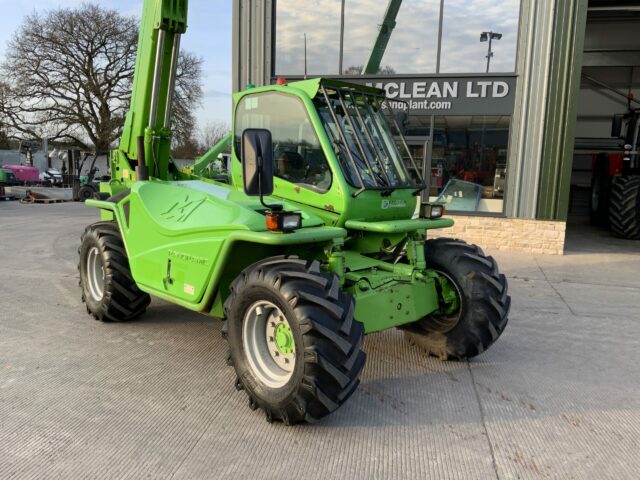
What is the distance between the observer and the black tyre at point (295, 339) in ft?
10.7

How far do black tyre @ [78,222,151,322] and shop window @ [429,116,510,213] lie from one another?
7.35 meters

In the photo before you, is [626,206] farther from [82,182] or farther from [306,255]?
[82,182]

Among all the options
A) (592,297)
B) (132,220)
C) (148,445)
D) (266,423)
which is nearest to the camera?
(148,445)

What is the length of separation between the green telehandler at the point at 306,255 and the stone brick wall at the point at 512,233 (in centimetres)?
584

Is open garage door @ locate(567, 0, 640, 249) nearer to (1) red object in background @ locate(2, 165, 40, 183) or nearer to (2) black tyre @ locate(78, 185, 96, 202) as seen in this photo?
(2) black tyre @ locate(78, 185, 96, 202)

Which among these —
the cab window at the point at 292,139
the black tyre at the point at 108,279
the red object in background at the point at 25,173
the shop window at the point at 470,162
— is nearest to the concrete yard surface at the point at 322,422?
the black tyre at the point at 108,279

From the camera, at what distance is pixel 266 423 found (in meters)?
3.57

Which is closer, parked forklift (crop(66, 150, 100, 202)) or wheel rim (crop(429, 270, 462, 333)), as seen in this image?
wheel rim (crop(429, 270, 462, 333))

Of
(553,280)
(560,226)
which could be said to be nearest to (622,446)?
(553,280)

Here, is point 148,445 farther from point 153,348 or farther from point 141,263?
point 141,263

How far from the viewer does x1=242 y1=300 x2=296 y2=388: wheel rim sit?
12.0 ft

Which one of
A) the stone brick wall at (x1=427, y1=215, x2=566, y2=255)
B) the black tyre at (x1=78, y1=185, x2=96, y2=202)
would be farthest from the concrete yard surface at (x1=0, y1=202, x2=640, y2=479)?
the black tyre at (x1=78, y1=185, x2=96, y2=202)

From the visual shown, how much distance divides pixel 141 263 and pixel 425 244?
8.50 ft

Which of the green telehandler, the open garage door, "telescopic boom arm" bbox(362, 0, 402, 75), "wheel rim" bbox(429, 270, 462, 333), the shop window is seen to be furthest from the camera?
the open garage door
